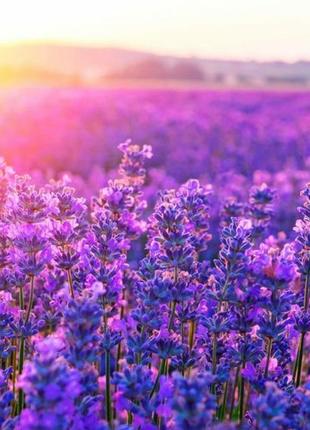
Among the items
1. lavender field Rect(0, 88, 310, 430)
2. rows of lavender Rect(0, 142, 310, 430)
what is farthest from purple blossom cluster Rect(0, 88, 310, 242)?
rows of lavender Rect(0, 142, 310, 430)

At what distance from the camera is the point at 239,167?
9.79 meters

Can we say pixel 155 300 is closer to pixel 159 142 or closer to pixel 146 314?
pixel 146 314

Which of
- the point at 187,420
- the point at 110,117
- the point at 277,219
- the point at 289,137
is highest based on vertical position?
the point at 110,117

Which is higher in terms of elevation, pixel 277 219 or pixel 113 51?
pixel 113 51

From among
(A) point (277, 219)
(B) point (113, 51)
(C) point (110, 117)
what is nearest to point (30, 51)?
(B) point (113, 51)

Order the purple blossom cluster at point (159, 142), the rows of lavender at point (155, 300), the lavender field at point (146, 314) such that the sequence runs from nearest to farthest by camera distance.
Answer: the lavender field at point (146, 314) → the rows of lavender at point (155, 300) → the purple blossom cluster at point (159, 142)

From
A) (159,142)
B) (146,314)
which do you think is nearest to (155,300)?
(146,314)

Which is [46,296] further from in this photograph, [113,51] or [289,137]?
[113,51]

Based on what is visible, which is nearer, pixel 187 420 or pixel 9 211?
pixel 187 420

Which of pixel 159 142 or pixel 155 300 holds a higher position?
pixel 159 142

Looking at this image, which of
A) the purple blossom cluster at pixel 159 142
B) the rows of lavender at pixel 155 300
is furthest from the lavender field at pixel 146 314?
the purple blossom cluster at pixel 159 142

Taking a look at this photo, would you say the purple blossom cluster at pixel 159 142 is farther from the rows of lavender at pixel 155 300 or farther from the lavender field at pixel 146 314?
the rows of lavender at pixel 155 300

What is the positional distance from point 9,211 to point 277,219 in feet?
14.0

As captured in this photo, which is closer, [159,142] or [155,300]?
[155,300]
